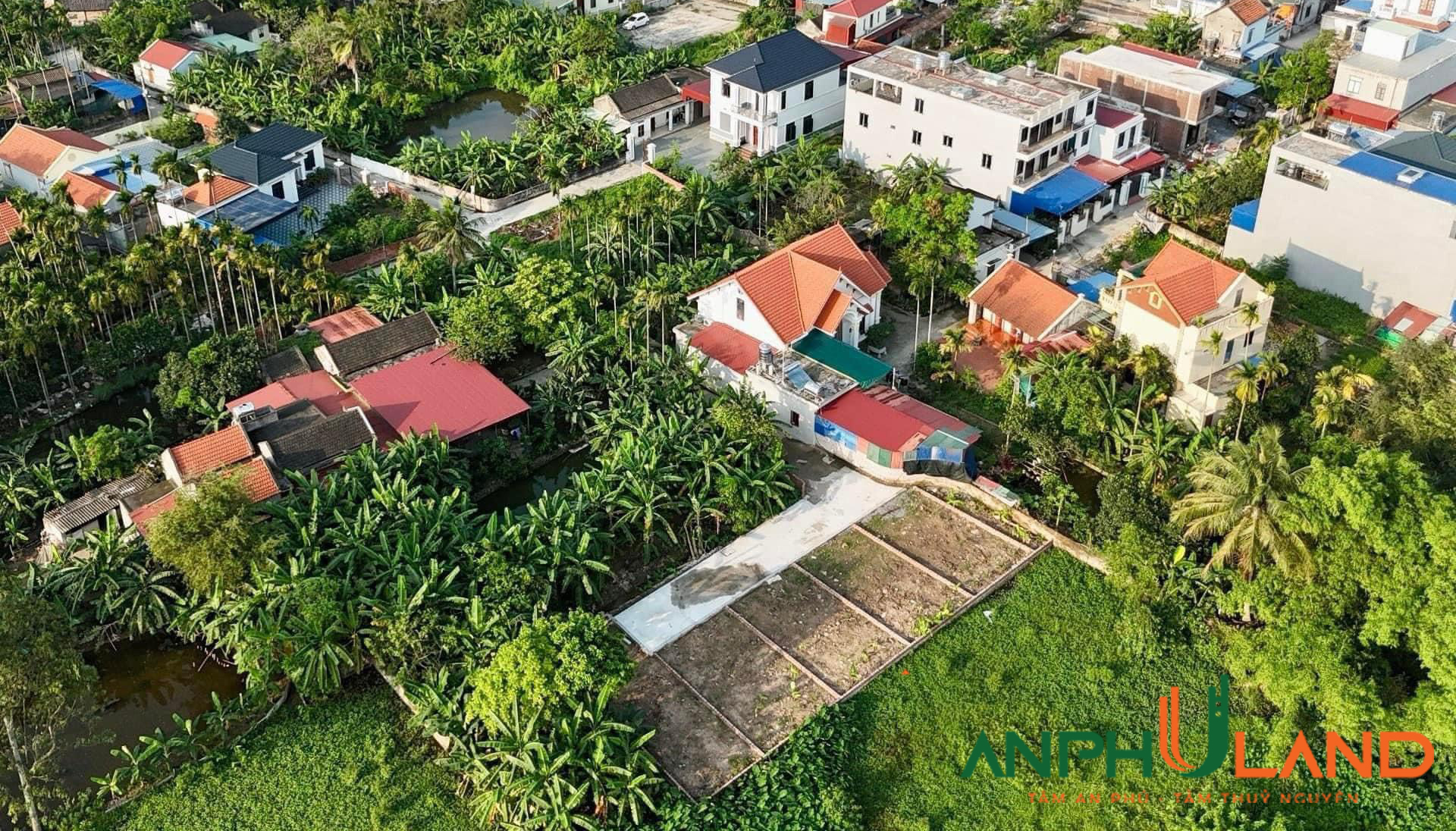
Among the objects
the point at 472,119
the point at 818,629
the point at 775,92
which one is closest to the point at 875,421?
the point at 818,629

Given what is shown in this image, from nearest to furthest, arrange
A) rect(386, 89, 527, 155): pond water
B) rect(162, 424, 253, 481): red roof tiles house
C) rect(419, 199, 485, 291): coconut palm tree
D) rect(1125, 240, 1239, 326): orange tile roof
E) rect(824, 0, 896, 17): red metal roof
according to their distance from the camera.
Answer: rect(162, 424, 253, 481): red roof tiles house → rect(1125, 240, 1239, 326): orange tile roof → rect(419, 199, 485, 291): coconut palm tree → rect(386, 89, 527, 155): pond water → rect(824, 0, 896, 17): red metal roof

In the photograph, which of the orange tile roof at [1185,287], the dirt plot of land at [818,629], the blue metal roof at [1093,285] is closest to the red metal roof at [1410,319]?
the orange tile roof at [1185,287]

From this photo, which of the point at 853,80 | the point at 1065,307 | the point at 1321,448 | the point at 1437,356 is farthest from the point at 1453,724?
the point at 853,80

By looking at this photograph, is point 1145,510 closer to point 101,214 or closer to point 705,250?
point 705,250

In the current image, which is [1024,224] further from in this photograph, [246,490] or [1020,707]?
[246,490]

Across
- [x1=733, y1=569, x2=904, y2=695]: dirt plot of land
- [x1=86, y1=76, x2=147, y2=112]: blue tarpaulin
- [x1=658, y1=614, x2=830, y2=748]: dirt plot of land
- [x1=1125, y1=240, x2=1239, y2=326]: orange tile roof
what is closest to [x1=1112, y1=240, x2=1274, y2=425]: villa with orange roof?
[x1=1125, y1=240, x2=1239, y2=326]: orange tile roof

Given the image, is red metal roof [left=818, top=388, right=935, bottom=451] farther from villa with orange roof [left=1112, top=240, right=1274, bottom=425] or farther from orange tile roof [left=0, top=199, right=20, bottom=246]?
orange tile roof [left=0, top=199, right=20, bottom=246]
